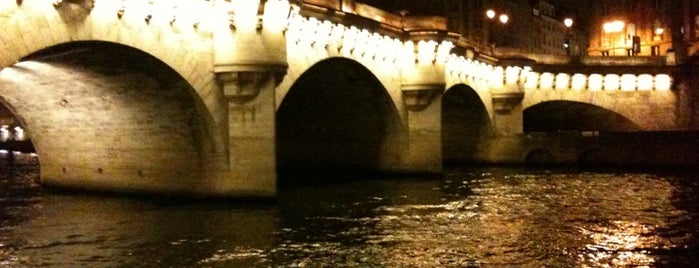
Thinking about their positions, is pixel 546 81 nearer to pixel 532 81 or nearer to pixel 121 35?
pixel 532 81

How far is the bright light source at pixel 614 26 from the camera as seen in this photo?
7827 cm

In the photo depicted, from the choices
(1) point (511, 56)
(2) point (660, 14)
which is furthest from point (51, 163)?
(2) point (660, 14)

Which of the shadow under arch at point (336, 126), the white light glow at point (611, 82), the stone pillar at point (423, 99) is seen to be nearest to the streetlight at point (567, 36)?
the white light glow at point (611, 82)

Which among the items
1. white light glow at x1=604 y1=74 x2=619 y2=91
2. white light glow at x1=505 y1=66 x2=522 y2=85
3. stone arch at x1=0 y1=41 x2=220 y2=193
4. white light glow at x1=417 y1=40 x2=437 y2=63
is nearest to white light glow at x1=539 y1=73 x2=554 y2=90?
white light glow at x1=505 y1=66 x2=522 y2=85

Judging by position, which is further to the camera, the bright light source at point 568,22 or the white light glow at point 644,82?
the bright light source at point 568,22

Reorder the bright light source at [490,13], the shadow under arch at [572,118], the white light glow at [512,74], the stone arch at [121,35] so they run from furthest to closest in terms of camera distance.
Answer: the bright light source at [490,13]
the shadow under arch at [572,118]
the white light glow at [512,74]
the stone arch at [121,35]

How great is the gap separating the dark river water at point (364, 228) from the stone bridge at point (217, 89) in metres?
1.53

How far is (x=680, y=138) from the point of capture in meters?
44.5

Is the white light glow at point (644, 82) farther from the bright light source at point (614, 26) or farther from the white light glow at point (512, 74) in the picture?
the bright light source at point (614, 26)

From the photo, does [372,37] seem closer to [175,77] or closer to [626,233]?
[175,77]

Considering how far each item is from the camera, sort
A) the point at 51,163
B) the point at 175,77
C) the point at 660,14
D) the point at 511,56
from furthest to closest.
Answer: the point at 660,14, the point at 511,56, the point at 51,163, the point at 175,77

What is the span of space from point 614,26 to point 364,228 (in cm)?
6693

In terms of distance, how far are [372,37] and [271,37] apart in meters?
9.91

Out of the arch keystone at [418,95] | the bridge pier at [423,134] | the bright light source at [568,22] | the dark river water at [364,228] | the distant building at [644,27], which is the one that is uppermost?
the bright light source at [568,22]
